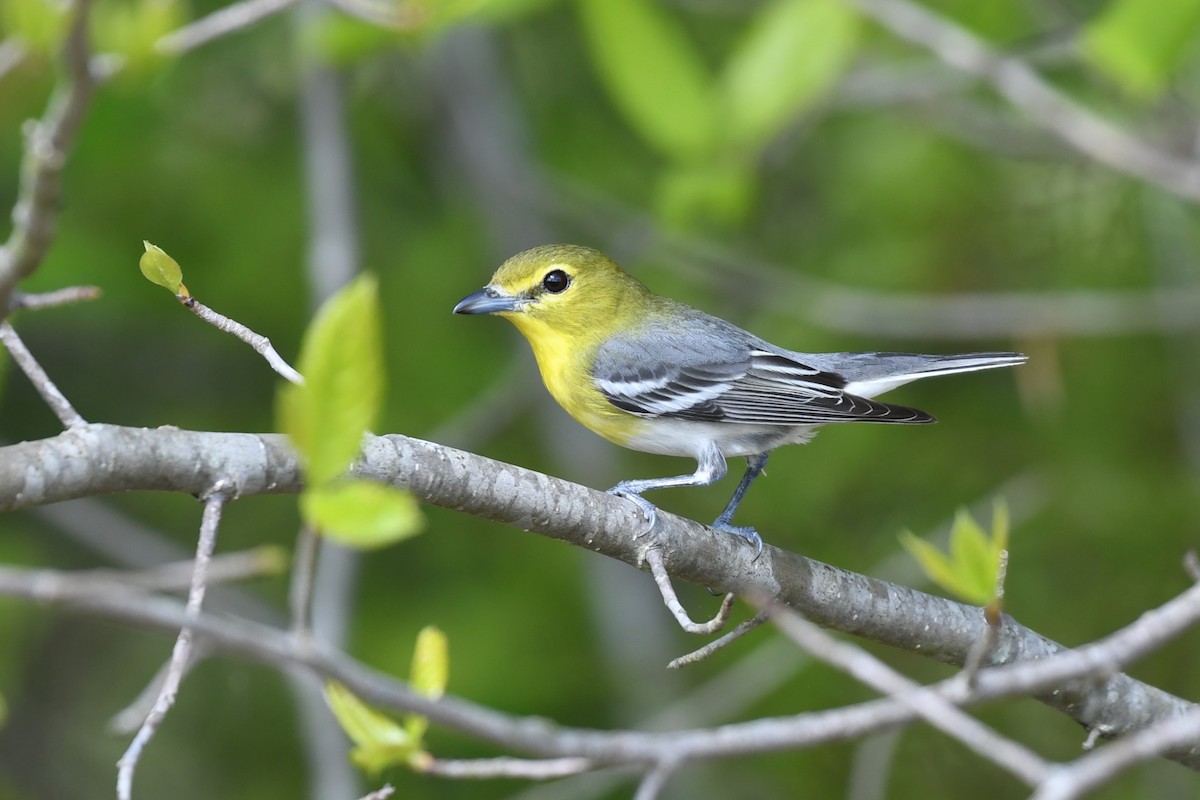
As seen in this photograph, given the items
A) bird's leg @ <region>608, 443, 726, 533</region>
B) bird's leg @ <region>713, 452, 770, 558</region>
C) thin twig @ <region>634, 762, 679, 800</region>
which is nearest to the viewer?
thin twig @ <region>634, 762, 679, 800</region>

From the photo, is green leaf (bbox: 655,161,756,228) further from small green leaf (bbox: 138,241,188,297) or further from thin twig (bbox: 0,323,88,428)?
thin twig (bbox: 0,323,88,428)

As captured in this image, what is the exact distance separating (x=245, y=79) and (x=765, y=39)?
2710 millimetres

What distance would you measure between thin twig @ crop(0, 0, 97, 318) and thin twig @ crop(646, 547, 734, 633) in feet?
4.18

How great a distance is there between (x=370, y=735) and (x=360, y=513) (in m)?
0.54

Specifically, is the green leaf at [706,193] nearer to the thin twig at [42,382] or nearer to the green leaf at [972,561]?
the thin twig at [42,382]

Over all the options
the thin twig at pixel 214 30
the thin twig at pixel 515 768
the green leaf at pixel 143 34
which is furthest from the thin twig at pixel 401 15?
the thin twig at pixel 515 768

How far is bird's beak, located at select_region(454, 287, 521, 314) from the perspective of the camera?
172 inches

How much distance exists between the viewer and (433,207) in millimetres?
6168

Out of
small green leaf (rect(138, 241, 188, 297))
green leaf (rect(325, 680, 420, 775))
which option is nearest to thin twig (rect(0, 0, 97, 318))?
small green leaf (rect(138, 241, 188, 297))

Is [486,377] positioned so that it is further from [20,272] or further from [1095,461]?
[20,272]

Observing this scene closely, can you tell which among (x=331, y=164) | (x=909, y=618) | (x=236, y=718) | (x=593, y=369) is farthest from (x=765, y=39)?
(x=236, y=718)

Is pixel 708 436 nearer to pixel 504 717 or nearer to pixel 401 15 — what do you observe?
pixel 401 15

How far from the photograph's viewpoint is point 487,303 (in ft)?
14.6

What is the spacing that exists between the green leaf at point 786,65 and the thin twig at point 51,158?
3004 mm
